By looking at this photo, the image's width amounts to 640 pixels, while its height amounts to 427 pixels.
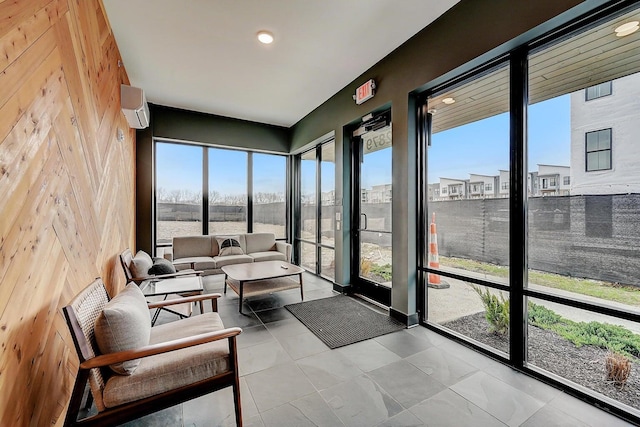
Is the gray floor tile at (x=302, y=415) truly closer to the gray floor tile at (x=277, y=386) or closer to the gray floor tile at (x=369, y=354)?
the gray floor tile at (x=277, y=386)

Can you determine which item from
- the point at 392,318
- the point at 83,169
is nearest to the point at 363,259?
the point at 392,318

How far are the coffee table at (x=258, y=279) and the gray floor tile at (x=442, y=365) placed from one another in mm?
1719

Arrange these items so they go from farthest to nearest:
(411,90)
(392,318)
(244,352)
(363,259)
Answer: (363,259) → (392,318) → (411,90) → (244,352)

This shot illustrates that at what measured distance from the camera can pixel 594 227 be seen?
1.78 metres

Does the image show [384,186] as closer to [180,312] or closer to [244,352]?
[244,352]

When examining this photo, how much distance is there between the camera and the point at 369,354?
236 cm

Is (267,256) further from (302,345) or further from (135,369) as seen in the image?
(135,369)

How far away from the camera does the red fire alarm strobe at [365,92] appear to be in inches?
132

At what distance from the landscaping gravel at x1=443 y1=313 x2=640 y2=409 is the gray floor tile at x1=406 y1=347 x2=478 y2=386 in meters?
0.42

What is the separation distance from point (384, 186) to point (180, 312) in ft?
9.39

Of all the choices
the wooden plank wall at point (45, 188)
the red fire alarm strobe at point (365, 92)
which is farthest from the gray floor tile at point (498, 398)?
the red fire alarm strobe at point (365, 92)

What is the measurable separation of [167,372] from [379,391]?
4.46 ft

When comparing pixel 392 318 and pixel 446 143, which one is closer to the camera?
pixel 446 143

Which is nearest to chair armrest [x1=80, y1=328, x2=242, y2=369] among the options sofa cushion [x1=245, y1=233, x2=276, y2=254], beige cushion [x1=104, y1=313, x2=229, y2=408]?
beige cushion [x1=104, y1=313, x2=229, y2=408]
